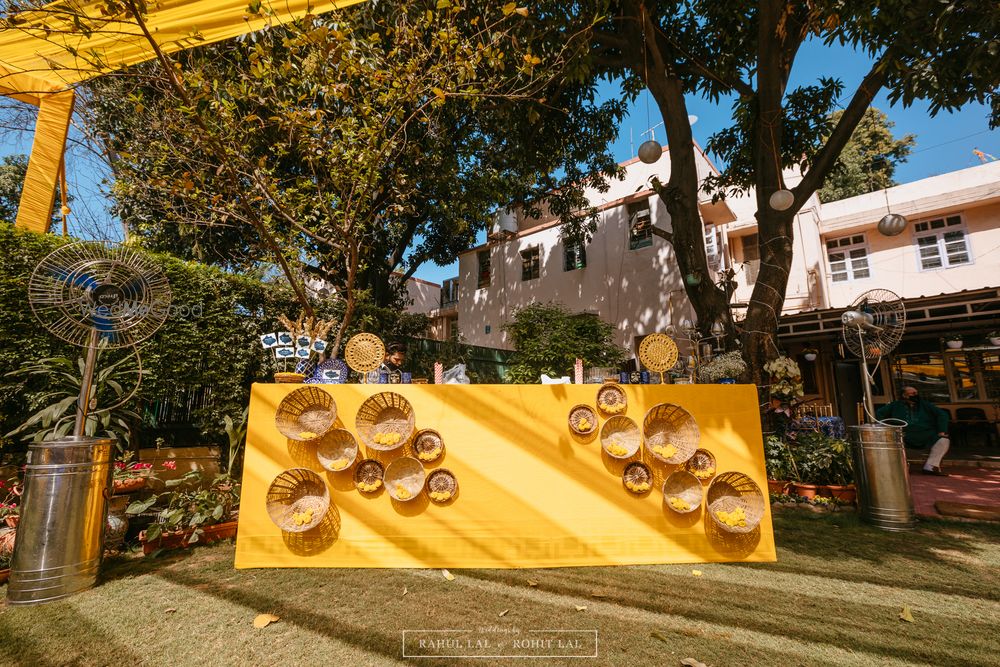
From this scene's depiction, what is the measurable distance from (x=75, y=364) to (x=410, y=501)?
3.92 meters

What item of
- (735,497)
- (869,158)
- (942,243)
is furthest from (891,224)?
(869,158)

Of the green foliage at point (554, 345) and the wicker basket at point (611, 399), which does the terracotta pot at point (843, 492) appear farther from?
the green foliage at point (554, 345)

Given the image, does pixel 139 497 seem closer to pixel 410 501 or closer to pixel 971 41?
pixel 410 501

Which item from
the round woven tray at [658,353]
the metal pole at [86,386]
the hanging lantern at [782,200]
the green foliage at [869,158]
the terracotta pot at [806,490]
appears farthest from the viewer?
the green foliage at [869,158]

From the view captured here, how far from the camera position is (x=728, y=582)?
9.34 feet

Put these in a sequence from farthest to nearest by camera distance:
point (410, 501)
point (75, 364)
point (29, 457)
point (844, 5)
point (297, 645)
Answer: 1. point (844, 5)
2. point (75, 364)
3. point (410, 501)
4. point (29, 457)
5. point (297, 645)

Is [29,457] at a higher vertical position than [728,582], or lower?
higher

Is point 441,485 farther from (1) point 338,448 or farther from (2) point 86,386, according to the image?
(2) point 86,386

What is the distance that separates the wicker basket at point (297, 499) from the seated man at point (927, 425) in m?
8.43

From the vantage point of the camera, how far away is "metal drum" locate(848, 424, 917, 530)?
4020 mm

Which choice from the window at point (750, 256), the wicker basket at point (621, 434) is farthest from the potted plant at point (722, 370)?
the window at point (750, 256)

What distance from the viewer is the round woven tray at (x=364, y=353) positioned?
363 centimetres

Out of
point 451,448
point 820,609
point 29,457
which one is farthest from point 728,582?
point 29,457

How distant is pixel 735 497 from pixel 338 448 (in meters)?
3.17
